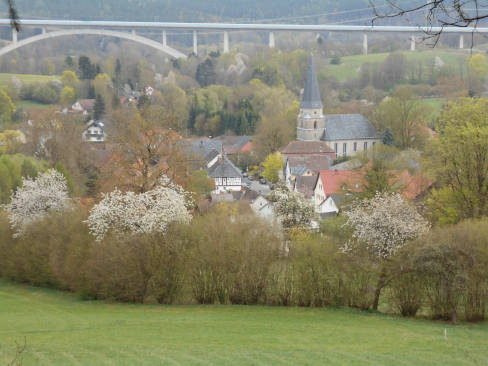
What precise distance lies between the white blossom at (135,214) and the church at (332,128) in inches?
1501

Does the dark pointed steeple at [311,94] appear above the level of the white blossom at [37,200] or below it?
above

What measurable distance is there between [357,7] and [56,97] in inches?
2919

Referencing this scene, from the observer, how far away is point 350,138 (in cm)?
5594

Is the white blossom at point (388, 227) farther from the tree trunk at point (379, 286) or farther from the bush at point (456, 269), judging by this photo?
the bush at point (456, 269)

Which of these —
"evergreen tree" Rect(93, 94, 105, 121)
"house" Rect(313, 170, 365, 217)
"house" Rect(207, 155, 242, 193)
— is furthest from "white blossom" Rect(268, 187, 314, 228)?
"evergreen tree" Rect(93, 94, 105, 121)

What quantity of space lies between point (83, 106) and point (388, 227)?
186 ft

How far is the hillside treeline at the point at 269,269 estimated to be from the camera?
14.5 metres

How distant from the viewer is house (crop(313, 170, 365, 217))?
29266 mm

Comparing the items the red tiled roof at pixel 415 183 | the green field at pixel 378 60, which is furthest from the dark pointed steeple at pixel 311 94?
the red tiled roof at pixel 415 183

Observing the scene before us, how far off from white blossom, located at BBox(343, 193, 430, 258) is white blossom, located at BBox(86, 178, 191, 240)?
15.4 ft

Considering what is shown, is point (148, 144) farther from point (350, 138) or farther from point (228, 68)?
point (228, 68)

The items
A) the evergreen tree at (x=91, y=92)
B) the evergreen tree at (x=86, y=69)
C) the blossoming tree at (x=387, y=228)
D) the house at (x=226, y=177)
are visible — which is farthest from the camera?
the evergreen tree at (x=86, y=69)

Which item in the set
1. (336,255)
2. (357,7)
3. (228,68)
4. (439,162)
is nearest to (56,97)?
(228,68)

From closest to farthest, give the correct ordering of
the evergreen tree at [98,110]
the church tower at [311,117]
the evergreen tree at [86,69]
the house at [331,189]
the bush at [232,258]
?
the bush at [232,258], the house at [331,189], the church tower at [311,117], the evergreen tree at [98,110], the evergreen tree at [86,69]
